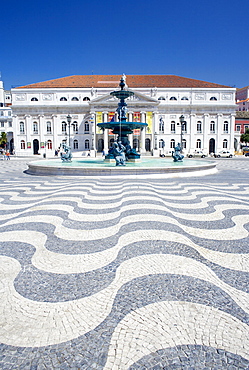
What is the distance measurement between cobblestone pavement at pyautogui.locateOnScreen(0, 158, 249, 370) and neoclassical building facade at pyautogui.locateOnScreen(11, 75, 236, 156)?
4817cm

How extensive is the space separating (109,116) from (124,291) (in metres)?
51.5

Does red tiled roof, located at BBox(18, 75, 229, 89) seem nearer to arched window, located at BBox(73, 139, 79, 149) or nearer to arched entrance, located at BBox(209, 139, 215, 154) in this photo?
arched window, located at BBox(73, 139, 79, 149)

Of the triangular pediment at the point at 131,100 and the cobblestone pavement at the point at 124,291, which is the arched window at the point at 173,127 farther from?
the cobblestone pavement at the point at 124,291

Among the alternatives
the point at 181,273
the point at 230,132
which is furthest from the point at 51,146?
the point at 181,273

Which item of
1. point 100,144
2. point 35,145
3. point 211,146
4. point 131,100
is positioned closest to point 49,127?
point 35,145

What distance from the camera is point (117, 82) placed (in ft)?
187

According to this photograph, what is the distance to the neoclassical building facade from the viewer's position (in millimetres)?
53812

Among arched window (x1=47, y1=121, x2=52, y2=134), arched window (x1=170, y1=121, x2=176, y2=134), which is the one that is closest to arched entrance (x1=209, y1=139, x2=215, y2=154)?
arched window (x1=170, y1=121, x2=176, y2=134)

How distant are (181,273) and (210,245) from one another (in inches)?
46.3

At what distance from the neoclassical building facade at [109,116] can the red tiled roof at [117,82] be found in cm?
22

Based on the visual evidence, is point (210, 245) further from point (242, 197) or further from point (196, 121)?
point (196, 121)

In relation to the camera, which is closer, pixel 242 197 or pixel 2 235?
pixel 2 235

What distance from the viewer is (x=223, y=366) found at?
193 centimetres

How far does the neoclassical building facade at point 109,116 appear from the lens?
53812 millimetres
